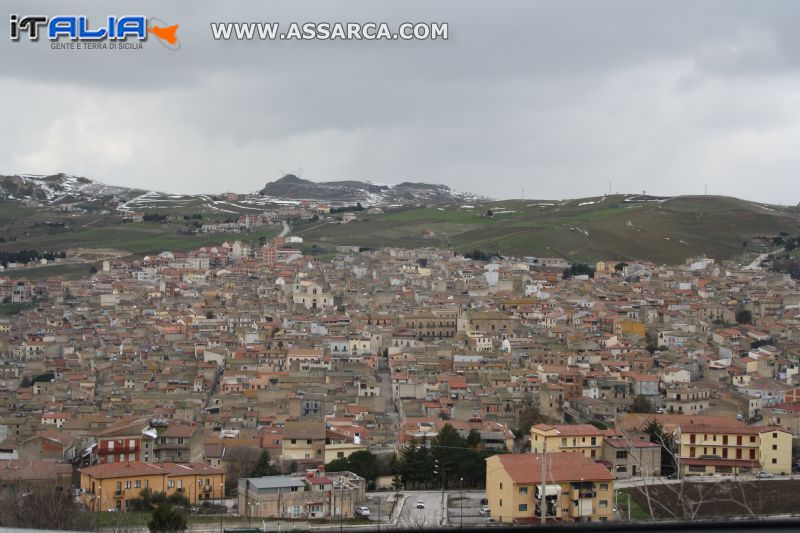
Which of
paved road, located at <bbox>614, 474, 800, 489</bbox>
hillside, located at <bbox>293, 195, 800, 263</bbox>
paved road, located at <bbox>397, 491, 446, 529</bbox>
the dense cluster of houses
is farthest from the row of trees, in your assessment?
hillside, located at <bbox>293, 195, 800, 263</bbox>

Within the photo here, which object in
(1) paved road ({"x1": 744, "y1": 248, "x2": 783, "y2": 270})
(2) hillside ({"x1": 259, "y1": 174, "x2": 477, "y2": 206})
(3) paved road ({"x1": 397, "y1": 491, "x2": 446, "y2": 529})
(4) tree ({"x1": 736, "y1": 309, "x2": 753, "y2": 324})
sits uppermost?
(2) hillside ({"x1": 259, "y1": 174, "x2": 477, "y2": 206})

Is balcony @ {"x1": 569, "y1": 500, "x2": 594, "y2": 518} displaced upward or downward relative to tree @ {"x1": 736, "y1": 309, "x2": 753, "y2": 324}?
downward

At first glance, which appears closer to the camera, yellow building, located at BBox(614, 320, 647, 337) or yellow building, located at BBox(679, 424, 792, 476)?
yellow building, located at BBox(679, 424, 792, 476)

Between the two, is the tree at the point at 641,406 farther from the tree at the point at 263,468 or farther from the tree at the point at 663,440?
the tree at the point at 263,468

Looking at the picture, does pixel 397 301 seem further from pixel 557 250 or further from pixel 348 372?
pixel 557 250

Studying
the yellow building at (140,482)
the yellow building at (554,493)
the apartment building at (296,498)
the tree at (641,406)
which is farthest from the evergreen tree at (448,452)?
the tree at (641,406)

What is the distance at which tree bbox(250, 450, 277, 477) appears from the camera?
12109 millimetres

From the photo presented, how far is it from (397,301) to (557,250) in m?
13.6

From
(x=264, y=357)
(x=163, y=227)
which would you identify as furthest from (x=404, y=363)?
(x=163, y=227)

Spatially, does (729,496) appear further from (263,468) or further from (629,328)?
(629,328)

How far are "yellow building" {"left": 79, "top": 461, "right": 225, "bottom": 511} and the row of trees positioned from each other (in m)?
2.08

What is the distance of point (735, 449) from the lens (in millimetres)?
12883

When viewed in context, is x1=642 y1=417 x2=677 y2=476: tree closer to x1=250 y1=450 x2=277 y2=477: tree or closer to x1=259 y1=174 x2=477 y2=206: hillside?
x1=250 y1=450 x2=277 y2=477: tree

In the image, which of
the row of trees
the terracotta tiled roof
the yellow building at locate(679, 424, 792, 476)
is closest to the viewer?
the terracotta tiled roof
